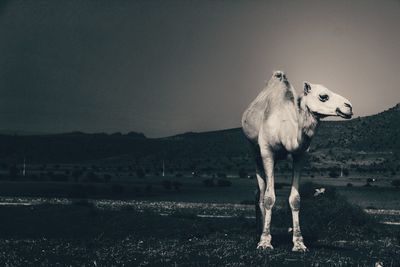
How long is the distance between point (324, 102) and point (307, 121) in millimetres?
624

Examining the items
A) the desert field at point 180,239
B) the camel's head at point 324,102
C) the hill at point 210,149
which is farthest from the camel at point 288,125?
the hill at point 210,149

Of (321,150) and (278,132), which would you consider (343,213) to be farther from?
(321,150)

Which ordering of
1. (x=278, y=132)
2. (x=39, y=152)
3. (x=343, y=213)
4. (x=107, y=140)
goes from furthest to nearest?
(x=107, y=140), (x=39, y=152), (x=343, y=213), (x=278, y=132)

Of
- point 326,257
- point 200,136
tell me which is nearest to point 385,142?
point 200,136

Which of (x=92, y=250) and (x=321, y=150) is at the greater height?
(x=321, y=150)

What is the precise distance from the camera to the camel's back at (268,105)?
18.1 m

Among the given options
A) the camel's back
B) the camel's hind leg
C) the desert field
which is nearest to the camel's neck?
the camel's back

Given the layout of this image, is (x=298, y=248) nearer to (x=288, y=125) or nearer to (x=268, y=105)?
(x=288, y=125)

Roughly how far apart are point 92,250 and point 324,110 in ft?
20.8

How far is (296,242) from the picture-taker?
58.4ft

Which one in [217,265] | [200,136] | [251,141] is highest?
[200,136]

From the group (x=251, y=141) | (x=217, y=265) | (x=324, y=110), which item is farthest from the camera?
(x=251, y=141)

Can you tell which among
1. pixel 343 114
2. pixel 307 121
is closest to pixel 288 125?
pixel 307 121

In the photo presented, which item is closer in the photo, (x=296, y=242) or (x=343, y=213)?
(x=296, y=242)
